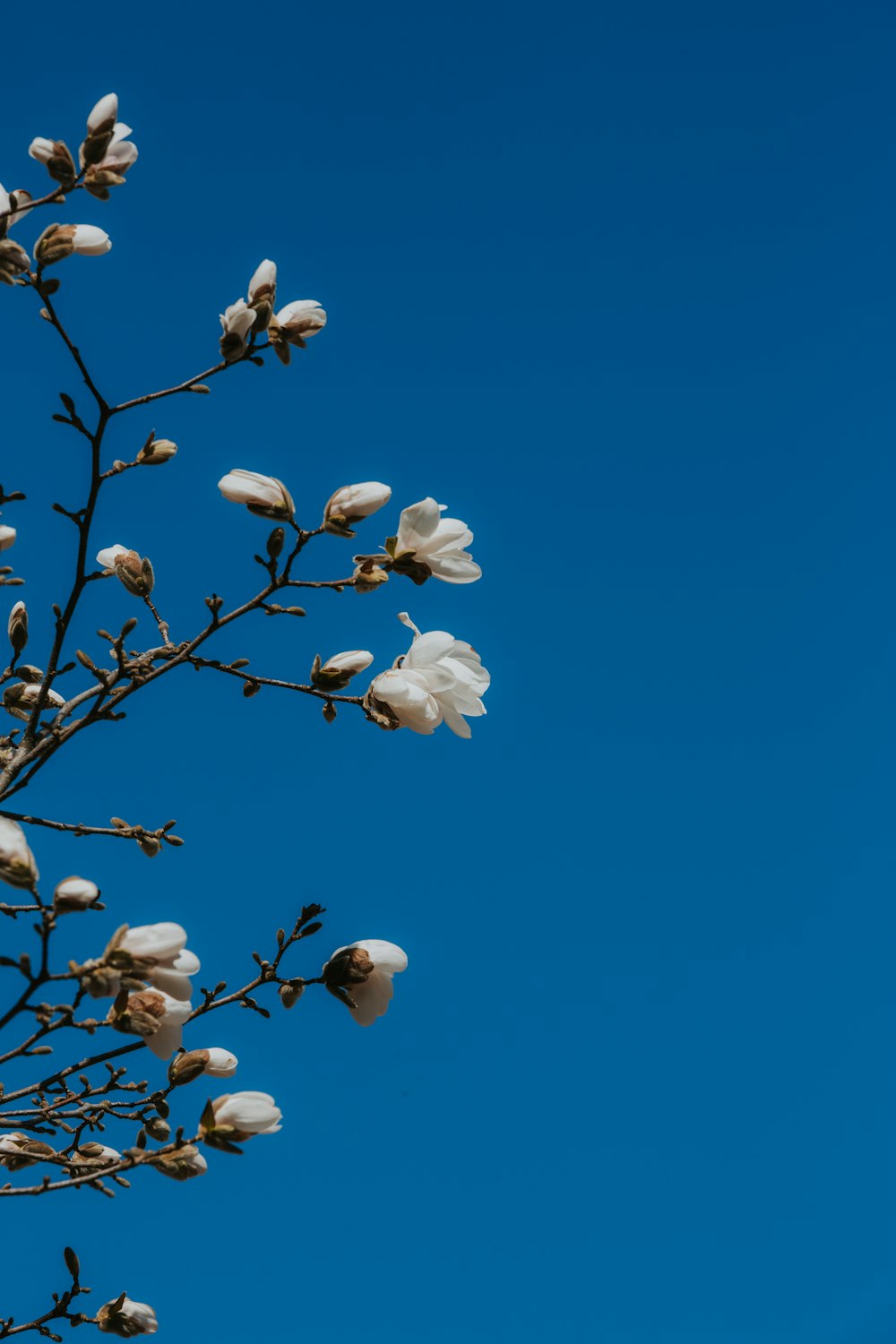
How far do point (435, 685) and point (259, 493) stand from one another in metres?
0.59

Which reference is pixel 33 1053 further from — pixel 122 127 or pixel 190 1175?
pixel 122 127

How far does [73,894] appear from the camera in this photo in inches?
78.8

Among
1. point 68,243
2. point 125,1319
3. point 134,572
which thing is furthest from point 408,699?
point 125,1319

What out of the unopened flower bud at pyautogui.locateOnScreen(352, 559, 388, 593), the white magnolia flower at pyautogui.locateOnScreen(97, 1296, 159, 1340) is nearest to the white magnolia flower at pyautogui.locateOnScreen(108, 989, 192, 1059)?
the white magnolia flower at pyautogui.locateOnScreen(97, 1296, 159, 1340)

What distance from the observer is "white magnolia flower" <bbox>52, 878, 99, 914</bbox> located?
200cm

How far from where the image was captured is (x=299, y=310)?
2.79 metres

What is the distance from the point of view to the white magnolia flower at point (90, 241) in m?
2.54

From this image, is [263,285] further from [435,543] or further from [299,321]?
[435,543]

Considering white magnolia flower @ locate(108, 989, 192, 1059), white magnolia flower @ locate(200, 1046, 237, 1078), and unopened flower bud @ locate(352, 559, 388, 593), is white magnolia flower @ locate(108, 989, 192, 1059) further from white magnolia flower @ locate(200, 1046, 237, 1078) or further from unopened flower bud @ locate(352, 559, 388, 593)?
unopened flower bud @ locate(352, 559, 388, 593)

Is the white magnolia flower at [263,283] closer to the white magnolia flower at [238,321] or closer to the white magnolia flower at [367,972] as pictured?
the white magnolia flower at [238,321]

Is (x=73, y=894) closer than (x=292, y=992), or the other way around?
(x=73, y=894)

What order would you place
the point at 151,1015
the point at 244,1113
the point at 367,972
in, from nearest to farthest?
the point at 151,1015 < the point at 244,1113 < the point at 367,972

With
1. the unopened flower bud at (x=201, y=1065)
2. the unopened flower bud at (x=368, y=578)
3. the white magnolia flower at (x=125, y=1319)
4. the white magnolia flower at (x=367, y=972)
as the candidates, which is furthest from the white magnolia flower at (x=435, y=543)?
the white magnolia flower at (x=125, y=1319)

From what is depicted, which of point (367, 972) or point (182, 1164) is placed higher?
point (367, 972)
